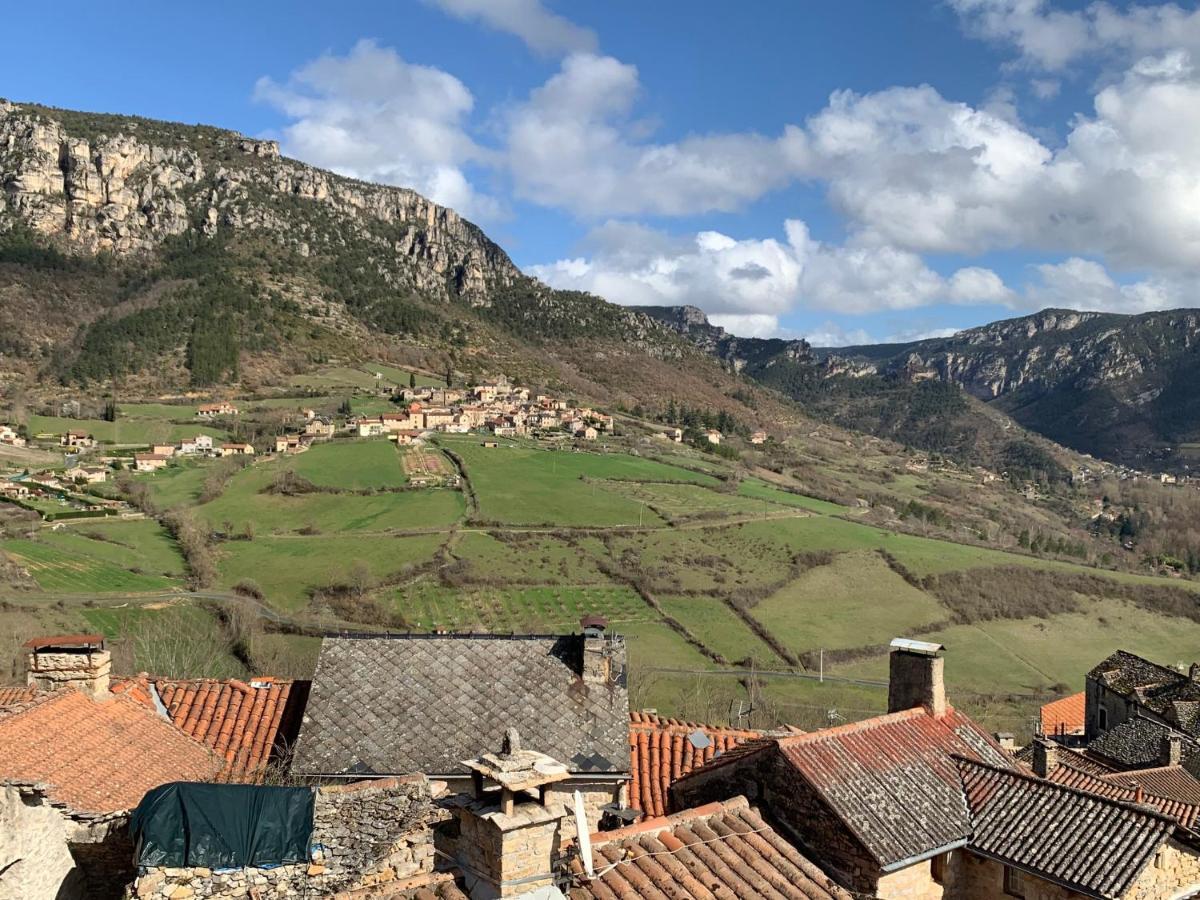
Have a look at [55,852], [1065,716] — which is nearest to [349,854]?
[55,852]

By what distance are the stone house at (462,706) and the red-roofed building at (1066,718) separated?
36955mm

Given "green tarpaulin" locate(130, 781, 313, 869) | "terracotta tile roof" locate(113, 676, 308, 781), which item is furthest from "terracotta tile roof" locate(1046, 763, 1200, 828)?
→ "green tarpaulin" locate(130, 781, 313, 869)

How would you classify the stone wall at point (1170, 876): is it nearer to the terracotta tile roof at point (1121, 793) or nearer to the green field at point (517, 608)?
the terracotta tile roof at point (1121, 793)

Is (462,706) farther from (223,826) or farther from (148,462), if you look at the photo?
(148,462)

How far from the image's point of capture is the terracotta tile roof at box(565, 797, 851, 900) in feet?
24.9

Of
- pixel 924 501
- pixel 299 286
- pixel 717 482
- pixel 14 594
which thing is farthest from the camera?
pixel 299 286

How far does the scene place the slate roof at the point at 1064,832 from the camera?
1054 cm

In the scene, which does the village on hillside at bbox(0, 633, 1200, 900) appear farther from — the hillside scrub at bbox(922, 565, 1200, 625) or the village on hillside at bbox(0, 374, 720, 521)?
the village on hillside at bbox(0, 374, 720, 521)

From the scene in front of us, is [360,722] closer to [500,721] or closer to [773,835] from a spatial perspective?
[500,721]

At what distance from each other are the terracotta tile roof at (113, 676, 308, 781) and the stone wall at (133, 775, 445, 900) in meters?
5.65

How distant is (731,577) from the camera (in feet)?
250

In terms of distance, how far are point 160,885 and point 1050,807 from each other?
10.6 meters

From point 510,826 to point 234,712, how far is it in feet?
33.9

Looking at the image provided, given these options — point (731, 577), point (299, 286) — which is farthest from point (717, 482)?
point (299, 286)
